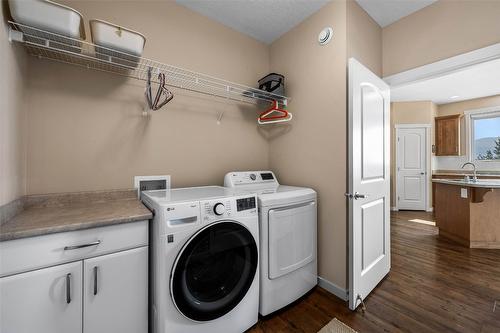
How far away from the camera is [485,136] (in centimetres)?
450

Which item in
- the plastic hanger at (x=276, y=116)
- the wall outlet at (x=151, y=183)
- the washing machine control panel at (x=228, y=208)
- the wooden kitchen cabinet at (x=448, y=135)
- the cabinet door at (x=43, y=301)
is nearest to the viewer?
the cabinet door at (x=43, y=301)

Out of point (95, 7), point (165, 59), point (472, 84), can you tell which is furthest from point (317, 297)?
point (472, 84)

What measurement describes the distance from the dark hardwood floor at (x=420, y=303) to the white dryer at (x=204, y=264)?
1.08ft

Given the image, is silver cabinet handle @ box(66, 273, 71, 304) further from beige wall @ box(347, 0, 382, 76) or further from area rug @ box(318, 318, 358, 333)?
beige wall @ box(347, 0, 382, 76)

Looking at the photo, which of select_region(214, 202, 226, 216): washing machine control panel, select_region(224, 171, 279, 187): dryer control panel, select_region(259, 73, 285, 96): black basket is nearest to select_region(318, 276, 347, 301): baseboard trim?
select_region(224, 171, 279, 187): dryer control panel

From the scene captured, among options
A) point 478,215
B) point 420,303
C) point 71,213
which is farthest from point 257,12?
point 478,215

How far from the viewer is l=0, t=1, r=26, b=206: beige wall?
1.02 meters

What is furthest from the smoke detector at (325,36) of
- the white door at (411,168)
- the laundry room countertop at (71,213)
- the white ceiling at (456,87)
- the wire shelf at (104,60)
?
the white door at (411,168)

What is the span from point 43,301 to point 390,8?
10.2 ft

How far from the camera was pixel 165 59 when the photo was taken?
1789 millimetres

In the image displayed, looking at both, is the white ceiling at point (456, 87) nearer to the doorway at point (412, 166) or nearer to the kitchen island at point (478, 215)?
the doorway at point (412, 166)

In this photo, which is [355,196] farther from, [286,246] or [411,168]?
[411,168]

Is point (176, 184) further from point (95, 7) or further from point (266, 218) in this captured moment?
point (95, 7)

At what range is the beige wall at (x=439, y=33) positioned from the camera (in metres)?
1.55
